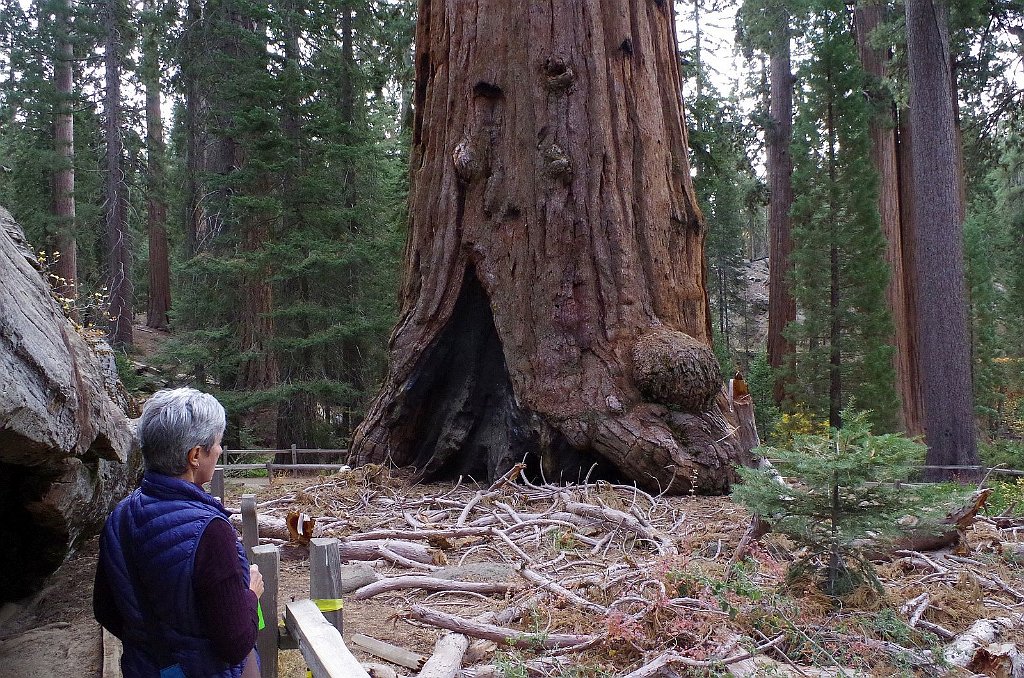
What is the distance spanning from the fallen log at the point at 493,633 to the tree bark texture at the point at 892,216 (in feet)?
45.4

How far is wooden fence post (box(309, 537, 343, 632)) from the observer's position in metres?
3.15

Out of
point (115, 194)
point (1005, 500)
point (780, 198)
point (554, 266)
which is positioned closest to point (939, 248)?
point (1005, 500)

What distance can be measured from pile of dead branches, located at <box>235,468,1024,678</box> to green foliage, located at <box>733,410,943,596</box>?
168 millimetres

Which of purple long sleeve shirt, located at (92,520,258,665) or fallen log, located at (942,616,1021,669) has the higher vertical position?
purple long sleeve shirt, located at (92,520,258,665)

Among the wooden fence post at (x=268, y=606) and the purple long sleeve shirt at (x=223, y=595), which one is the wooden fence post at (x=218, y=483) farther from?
the purple long sleeve shirt at (x=223, y=595)

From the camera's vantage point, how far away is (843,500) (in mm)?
4188

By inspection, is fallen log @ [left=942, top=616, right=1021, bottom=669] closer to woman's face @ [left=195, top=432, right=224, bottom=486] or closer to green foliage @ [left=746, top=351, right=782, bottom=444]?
woman's face @ [left=195, top=432, right=224, bottom=486]

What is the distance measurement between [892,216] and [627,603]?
1553 centimetres

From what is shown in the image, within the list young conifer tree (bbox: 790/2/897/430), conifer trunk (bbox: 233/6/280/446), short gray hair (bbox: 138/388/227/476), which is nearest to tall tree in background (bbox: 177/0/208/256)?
conifer trunk (bbox: 233/6/280/446)

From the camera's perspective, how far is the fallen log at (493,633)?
3.77 meters

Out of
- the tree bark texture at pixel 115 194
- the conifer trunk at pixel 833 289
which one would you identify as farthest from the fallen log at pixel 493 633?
the tree bark texture at pixel 115 194

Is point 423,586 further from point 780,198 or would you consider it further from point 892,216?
point 780,198

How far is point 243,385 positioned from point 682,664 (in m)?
14.6

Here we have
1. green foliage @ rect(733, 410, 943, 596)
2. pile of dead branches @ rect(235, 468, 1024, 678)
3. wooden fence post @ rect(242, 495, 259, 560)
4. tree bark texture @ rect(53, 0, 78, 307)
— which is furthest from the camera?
tree bark texture @ rect(53, 0, 78, 307)
